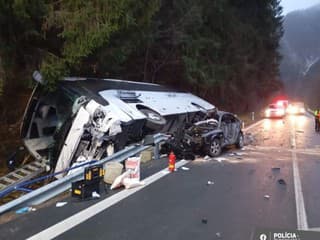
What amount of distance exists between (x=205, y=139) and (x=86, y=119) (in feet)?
13.6

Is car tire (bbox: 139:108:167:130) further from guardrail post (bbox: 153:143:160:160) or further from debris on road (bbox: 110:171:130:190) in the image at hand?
debris on road (bbox: 110:171:130:190)

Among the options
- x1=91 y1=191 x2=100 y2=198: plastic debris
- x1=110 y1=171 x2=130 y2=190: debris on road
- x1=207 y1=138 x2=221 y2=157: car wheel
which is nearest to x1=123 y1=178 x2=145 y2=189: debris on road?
x1=110 y1=171 x2=130 y2=190: debris on road

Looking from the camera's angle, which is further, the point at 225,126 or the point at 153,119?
the point at 225,126

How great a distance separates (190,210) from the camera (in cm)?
550

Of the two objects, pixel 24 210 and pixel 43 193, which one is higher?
pixel 43 193

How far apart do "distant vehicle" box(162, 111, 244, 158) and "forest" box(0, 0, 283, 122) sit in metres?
4.07

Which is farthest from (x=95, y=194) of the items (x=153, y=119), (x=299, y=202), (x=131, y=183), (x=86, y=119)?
(x=153, y=119)

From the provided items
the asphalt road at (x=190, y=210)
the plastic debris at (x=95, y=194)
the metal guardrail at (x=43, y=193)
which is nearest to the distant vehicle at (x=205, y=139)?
the asphalt road at (x=190, y=210)

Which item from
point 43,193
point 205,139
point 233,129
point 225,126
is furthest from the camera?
point 233,129

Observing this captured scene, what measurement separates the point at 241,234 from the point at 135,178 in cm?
298

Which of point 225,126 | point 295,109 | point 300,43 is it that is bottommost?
point 225,126

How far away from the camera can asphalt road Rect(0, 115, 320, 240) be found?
4555mm

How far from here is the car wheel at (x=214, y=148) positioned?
36.3 ft

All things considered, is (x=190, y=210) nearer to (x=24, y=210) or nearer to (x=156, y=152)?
(x=24, y=210)
